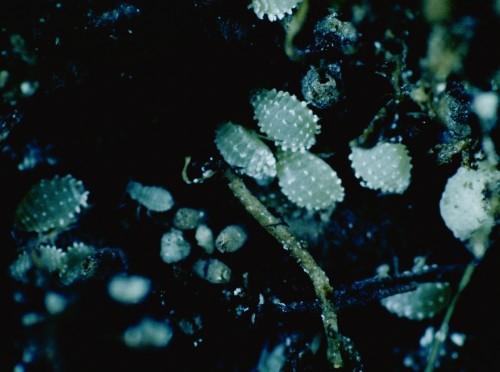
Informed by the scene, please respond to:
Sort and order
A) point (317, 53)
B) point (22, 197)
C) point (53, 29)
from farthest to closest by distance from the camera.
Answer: point (22, 197)
point (317, 53)
point (53, 29)

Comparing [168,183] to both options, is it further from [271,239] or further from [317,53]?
[317,53]

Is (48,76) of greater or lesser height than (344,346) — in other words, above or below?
above

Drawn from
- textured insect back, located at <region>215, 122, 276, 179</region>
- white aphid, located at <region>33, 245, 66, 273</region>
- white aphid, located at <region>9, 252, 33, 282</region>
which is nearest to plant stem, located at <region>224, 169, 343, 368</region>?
textured insect back, located at <region>215, 122, 276, 179</region>

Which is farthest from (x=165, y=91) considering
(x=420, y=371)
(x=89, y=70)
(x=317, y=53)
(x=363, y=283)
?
(x=420, y=371)

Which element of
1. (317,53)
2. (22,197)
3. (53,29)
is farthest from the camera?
(22,197)

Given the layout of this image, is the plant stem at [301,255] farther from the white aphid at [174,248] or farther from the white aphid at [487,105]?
the white aphid at [487,105]
